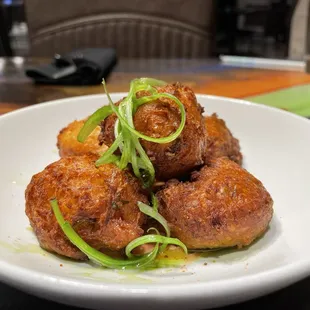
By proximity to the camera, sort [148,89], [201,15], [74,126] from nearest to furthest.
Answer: [148,89] → [74,126] → [201,15]

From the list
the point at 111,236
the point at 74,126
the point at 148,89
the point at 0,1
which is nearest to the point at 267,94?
the point at 74,126

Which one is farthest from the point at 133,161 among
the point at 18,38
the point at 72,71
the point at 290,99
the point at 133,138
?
the point at 18,38

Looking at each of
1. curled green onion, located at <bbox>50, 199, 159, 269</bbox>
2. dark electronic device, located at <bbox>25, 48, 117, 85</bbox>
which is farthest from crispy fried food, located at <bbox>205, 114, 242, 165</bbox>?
dark electronic device, located at <bbox>25, 48, 117, 85</bbox>

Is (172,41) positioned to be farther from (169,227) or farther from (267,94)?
(169,227)

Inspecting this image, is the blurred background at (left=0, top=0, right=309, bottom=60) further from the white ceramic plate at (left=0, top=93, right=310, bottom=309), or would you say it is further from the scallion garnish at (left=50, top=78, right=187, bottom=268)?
the scallion garnish at (left=50, top=78, right=187, bottom=268)

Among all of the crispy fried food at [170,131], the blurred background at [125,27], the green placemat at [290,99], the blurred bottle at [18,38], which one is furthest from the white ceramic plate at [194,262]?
the blurred bottle at [18,38]

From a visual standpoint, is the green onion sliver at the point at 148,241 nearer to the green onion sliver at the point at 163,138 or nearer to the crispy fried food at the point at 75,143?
the green onion sliver at the point at 163,138
